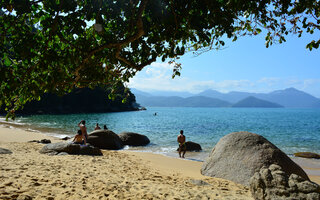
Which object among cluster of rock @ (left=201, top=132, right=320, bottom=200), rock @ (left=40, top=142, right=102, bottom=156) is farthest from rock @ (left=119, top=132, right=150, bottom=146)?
cluster of rock @ (left=201, top=132, right=320, bottom=200)

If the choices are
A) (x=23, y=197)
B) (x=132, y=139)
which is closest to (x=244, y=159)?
(x=23, y=197)

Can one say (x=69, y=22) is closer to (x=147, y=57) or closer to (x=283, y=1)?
(x=147, y=57)

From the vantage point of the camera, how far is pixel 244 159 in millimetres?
9000

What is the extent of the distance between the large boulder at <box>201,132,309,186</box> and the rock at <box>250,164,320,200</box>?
2.93m

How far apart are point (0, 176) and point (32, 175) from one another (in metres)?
0.79

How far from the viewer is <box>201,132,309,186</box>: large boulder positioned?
28.6 ft

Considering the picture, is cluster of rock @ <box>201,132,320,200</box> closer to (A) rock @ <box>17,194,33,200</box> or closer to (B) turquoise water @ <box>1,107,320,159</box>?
(A) rock @ <box>17,194,33,200</box>

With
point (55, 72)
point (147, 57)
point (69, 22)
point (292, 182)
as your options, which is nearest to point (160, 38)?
point (147, 57)

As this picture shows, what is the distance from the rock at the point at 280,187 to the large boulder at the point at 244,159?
2929 millimetres

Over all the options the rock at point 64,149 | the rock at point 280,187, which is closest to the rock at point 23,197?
the rock at point 280,187

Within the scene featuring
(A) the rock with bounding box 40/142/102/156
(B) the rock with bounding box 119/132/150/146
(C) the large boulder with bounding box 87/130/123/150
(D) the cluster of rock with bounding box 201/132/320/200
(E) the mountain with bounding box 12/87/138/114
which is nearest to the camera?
(D) the cluster of rock with bounding box 201/132/320/200

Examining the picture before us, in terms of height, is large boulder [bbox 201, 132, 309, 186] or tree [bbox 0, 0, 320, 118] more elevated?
tree [bbox 0, 0, 320, 118]

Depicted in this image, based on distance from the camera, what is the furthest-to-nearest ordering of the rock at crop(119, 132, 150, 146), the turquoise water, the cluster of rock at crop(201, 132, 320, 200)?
the turquoise water < the rock at crop(119, 132, 150, 146) < the cluster of rock at crop(201, 132, 320, 200)

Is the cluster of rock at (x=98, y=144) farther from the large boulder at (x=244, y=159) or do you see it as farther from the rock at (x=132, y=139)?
the large boulder at (x=244, y=159)
